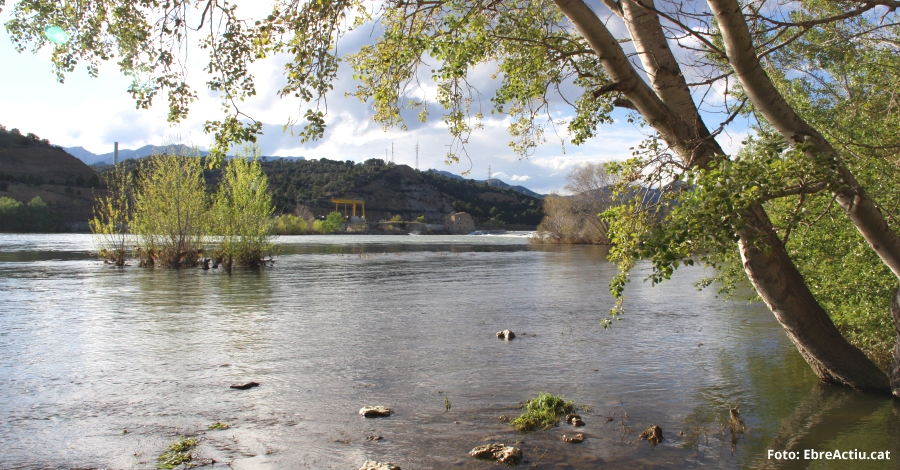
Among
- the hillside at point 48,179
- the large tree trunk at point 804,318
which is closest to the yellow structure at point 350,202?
the hillside at point 48,179

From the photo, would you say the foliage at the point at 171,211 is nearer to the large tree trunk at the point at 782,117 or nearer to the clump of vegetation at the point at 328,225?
the large tree trunk at the point at 782,117

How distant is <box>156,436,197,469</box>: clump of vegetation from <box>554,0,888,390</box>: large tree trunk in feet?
18.6

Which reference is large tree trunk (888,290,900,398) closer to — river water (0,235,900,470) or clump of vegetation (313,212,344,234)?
river water (0,235,900,470)

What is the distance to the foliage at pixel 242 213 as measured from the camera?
3111 centimetres

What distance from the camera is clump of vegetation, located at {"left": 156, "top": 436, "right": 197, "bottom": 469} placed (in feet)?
19.6

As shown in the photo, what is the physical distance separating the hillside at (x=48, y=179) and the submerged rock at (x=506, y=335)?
335ft

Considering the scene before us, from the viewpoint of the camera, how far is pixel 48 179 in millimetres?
111000

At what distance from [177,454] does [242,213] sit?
87.2ft

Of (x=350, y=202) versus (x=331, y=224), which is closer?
(x=331, y=224)

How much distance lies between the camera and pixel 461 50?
6395mm

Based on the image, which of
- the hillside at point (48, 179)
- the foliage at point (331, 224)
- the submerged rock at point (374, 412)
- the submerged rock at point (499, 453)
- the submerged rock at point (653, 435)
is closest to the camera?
the submerged rock at point (499, 453)

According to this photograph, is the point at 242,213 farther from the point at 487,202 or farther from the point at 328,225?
the point at 487,202

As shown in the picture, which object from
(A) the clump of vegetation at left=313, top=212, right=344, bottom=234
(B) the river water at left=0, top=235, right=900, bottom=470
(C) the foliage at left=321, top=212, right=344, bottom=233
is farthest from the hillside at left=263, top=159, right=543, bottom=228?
(B) the river water at left=0, top=235, right=900, bottom=470

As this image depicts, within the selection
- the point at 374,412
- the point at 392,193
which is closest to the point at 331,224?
the point at 392,193
